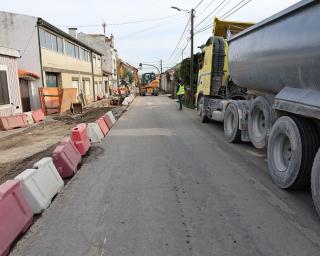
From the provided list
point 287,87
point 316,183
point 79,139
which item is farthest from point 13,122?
point 316,183

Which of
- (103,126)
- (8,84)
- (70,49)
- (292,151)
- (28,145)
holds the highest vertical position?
(70,49)

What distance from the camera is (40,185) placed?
4.57 meters

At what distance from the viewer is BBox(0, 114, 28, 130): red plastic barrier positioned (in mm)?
12625

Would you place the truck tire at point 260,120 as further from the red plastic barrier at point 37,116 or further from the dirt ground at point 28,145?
the red plastic barrier at point 37,116

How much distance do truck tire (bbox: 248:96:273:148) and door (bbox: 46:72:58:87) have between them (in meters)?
16.0

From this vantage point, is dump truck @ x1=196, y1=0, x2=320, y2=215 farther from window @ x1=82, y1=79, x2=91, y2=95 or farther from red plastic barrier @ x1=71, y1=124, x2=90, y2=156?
window @ x1=82, y1=79, x2=91, y2=95

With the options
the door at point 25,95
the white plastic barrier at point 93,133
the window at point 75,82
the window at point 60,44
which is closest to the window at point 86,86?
the window at point 75,82

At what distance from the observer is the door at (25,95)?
17578mm

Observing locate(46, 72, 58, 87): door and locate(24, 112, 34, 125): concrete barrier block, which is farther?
locate(46, 72, 58, 87): door

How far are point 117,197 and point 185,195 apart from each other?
1077 millimetres

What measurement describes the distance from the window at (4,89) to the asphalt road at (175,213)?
8.23 metres

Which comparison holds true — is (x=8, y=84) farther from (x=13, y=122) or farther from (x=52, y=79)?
(x=52, y=79)

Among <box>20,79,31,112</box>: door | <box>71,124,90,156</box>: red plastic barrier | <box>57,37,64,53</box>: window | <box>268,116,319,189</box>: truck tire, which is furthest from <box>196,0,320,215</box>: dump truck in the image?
<box>57,37,64,53</box>: window

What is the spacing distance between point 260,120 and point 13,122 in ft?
33.5
